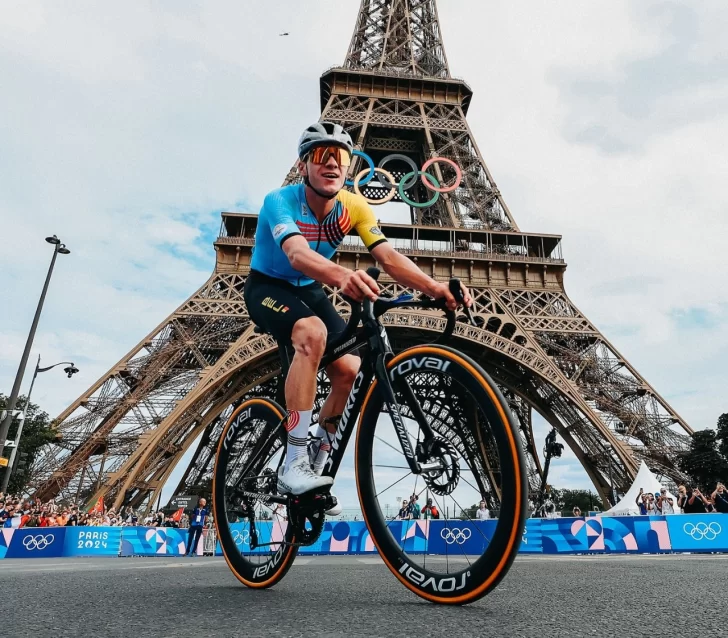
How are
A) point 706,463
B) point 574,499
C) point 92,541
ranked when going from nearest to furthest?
point 92,541
point 706,463
point 574,499

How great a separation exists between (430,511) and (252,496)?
1.02 m

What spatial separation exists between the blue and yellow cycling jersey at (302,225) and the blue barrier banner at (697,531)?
12067 mm

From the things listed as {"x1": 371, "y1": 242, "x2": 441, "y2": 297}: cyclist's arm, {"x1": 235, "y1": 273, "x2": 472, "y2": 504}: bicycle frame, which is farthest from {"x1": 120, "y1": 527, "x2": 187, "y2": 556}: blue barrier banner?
{"x1": 371, "y1": 242, "x2": 441, "y2": 297}: cyclist's arm

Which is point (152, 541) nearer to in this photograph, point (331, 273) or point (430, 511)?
point (430, 511)

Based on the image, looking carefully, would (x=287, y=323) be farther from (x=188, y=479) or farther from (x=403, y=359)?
(x=188, y=479)

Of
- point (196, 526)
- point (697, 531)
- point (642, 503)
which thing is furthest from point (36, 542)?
point (642, 503)

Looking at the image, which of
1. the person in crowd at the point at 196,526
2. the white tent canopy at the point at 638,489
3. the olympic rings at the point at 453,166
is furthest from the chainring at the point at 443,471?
the olympic rings at the point at 453,166

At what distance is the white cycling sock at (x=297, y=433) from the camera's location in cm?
277

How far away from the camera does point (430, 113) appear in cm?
3097

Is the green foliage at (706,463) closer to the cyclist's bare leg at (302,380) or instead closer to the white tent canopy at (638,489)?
the white tent canopy at (638,489)

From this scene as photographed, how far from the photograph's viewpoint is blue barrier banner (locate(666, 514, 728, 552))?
12078 millimetres

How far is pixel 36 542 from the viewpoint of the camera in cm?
1353

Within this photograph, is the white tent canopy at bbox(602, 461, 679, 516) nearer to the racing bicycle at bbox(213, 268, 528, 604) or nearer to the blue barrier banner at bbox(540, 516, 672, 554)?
the blue barrier banner at bbox(540, 516, 672, 554)

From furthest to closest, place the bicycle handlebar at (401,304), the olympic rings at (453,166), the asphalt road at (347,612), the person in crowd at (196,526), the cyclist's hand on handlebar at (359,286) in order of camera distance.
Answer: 1. the olympic rings at (453,166)
2. the person in crowd at (196,526)
3. the bicycle handlebar at (401,304)
4. the cyclist's hand on handlebar at (359,286)
5. the asphalt road at (347,612)
